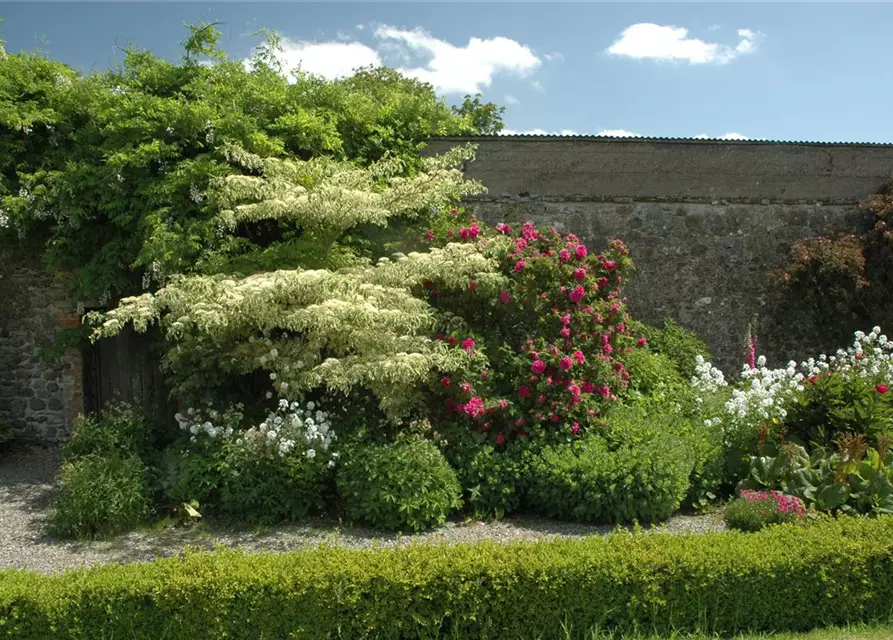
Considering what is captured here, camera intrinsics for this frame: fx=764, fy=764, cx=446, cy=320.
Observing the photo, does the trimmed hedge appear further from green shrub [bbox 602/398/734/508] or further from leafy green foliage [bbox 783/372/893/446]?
leafy green foliage [bbox 783/372/893/446]

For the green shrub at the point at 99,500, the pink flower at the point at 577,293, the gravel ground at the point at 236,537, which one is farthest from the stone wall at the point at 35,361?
the pink flower at the point at 577,293

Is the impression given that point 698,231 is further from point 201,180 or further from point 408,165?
point 201,180

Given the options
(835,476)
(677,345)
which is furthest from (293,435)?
(677,345)

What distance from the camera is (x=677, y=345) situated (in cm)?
941

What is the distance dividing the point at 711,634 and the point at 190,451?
4.38m

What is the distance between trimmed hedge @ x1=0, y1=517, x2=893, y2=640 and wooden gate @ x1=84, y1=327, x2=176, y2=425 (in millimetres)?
4841

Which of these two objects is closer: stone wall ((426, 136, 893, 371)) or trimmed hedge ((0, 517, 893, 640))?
trimmed hedge ((0, 517, 893, 640))

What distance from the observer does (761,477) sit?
6.33 m

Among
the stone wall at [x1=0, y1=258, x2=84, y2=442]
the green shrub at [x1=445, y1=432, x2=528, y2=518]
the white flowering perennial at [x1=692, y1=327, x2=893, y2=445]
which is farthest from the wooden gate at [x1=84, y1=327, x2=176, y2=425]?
the white flowering perennial at [x1=692, y1=327, x2=893, y2=445]

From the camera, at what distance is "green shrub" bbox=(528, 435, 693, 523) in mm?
6039

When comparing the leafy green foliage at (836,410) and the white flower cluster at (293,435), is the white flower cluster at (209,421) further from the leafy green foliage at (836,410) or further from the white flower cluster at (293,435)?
the leafy green foliage at (836,410)

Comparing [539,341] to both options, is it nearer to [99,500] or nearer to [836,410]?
[836,410]

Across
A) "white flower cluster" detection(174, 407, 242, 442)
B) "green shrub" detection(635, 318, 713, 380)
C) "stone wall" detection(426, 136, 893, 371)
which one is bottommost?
"white flower cluster" detection(174, 407, 242, 442)

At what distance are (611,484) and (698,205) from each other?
5.41 meters
